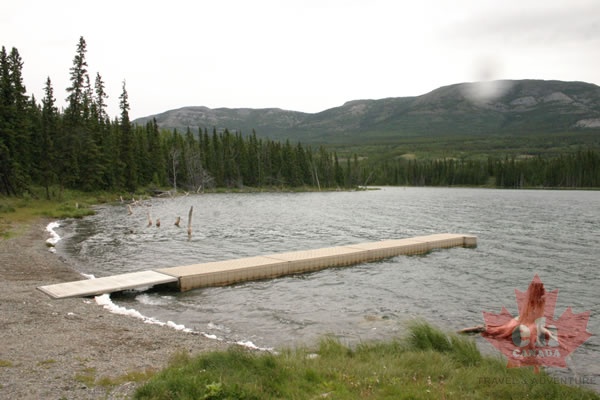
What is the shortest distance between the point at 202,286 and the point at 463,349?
10727 mm

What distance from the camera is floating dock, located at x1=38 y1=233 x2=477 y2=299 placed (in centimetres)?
1524

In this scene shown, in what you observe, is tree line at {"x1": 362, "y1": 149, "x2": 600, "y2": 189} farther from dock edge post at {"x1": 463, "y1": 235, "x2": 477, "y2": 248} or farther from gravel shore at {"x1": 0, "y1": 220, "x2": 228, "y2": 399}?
gravel shore at {"x1": 0, "y1": 220, "x2": 228, "y2": 399}

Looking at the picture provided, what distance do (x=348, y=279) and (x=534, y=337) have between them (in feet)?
32.1

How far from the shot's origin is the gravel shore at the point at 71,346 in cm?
672

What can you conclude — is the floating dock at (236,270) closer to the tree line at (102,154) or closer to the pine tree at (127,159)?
the tree line at (102,154)

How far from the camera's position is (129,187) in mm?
76500

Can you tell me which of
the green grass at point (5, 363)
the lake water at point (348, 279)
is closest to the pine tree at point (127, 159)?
the lake water at point (348, 279)

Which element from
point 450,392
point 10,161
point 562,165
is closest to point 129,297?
point 450,392

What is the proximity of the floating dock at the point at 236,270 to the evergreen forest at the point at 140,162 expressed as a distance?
34988mm

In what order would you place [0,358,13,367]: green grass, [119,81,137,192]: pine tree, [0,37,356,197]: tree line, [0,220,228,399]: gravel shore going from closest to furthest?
[0,220,228,399]: gravel shore, [0,358,13,367]: green grass, [0,37,356,197]: tree line, [119,81,137,192]: pine tree

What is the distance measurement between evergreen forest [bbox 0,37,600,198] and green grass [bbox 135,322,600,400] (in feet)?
149

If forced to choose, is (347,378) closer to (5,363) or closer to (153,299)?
(5,363)

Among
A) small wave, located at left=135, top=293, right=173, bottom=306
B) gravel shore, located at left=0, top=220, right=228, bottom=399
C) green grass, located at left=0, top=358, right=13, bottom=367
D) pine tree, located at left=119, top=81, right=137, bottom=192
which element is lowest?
small wave, located at left=135, top=293, right=173, bottom=306

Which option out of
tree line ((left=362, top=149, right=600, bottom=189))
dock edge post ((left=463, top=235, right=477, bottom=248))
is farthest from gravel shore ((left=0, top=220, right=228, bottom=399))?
tree line ((left=362, top=149, right=600, bottom=189))
